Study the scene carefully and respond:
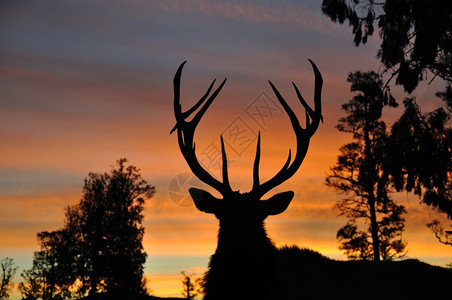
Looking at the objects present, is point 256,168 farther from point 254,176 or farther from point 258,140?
point 258,140

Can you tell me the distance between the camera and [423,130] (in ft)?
63.1

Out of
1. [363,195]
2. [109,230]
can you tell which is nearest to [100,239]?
[109,230]

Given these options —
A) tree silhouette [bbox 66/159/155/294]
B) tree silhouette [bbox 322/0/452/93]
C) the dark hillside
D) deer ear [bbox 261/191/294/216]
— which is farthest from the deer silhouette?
tree silhouette [bbox 66/159/155/294]

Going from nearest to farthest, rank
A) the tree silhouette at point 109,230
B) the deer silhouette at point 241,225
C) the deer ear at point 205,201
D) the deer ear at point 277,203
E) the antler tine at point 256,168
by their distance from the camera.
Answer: the deer silhouette at point 241,225 < the deer ear at point 205,201 < the deer ear at point 277,203 < the antler tine at point 256,168 < the tree silhouette at point 109,230

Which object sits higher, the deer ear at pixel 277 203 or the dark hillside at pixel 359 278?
the deer ear at pixel 277 203

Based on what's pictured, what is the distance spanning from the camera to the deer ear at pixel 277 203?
19.6ft

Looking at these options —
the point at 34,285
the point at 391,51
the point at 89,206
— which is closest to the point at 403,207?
the point at 391,51

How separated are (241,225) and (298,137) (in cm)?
195

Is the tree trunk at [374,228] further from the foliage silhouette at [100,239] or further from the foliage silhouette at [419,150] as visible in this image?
the foliage silhouette at [100,239]

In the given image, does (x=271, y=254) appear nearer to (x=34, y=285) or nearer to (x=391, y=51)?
(x=391, y=51)

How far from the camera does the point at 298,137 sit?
22.5 ft

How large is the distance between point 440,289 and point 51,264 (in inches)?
1241

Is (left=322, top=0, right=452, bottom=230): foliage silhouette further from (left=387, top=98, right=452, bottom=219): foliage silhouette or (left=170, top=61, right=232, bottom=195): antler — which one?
(left=170, top=61, right=232, bottom=195): antler

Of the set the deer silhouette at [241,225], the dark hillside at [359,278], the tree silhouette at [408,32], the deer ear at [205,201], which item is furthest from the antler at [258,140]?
the tree silhouette at [408,32]
